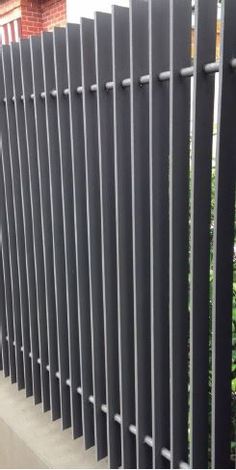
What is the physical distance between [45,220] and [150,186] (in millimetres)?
910

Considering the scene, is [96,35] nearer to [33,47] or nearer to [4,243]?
[33,47]

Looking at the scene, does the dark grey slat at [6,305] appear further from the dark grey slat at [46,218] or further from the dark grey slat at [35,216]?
the dark grey slat at [46,218]

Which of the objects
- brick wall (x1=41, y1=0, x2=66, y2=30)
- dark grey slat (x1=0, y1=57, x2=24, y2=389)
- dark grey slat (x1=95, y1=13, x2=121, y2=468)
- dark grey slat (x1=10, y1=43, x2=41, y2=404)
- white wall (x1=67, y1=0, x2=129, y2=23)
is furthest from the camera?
brick wall (x1=41, y1=0, x2=66, y2=30)

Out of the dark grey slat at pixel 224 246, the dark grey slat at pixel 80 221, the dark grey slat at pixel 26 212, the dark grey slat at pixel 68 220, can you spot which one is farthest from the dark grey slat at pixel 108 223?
the dark grey slat at pixel 26 212

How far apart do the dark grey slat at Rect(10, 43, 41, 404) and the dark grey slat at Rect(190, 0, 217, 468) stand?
131 cm

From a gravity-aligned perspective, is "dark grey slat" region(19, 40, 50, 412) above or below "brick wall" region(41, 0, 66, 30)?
below

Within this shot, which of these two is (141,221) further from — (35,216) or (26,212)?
(26,212)

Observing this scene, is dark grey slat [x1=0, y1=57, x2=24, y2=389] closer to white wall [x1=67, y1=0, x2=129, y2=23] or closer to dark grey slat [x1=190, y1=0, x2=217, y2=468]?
dark grey slat [x1=190, y1=0, x2=217, y2=468]

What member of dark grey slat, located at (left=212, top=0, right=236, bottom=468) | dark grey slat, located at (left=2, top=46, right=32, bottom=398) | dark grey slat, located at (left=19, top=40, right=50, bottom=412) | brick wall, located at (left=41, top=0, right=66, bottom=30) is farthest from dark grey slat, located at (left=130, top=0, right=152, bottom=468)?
brick wall, located at (left=41, top=0, right=66, bottom=30)

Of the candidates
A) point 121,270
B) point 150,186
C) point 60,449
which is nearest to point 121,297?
point 121,270

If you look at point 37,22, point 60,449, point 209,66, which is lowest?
point 60,449

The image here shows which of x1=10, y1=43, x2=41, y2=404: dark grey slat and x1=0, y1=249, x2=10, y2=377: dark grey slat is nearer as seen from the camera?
x1=10, y1=43, x2=41, y2=404: dark grey slat

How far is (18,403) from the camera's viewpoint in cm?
303

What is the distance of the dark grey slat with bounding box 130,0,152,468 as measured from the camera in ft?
6.10
